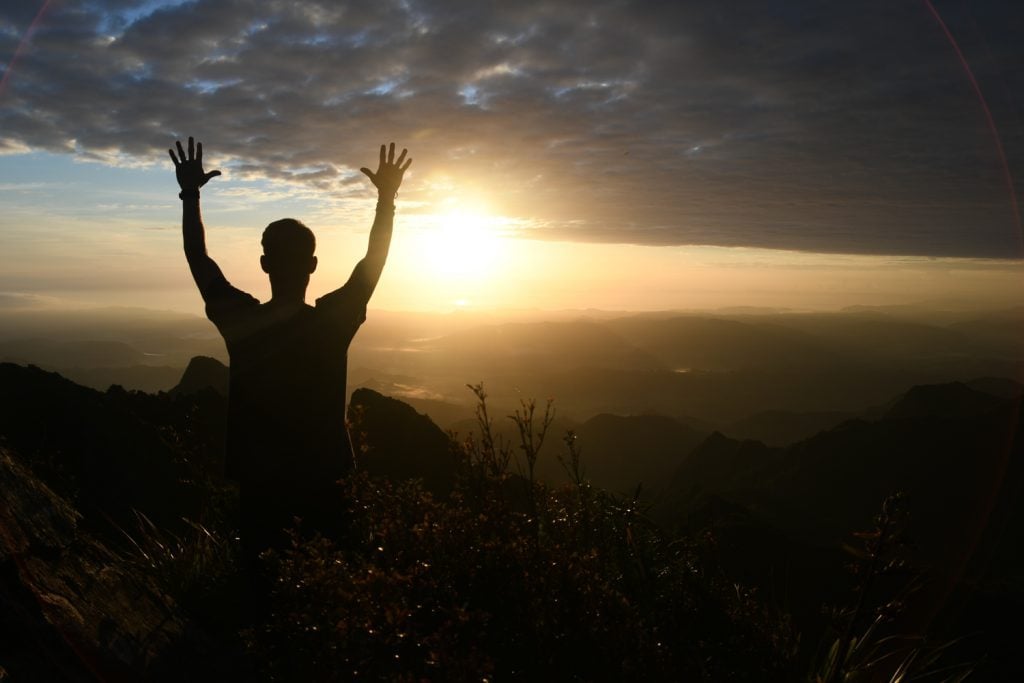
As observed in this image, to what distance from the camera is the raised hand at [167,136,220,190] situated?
3771 mm

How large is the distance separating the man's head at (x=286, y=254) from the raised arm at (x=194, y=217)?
1.28 ft

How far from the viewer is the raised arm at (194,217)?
347cm

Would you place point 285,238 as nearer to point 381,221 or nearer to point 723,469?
point 381,221

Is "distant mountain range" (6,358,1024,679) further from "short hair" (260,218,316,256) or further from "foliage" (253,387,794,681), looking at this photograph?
"short hair" (260,218,316,256)

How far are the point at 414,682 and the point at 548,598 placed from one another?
875 millimetres

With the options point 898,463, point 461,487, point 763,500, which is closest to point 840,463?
point 898,463

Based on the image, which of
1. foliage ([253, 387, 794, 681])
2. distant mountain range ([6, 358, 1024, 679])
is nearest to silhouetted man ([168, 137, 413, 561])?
foliage ([253, 387, 794, 681])

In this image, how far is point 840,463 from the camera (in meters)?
67.2

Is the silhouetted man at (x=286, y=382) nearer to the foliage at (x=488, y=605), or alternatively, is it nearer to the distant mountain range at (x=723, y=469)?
the foliage at (x=488, y=605)

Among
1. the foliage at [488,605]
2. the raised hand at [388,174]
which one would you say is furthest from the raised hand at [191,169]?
the foliage at [488,605]

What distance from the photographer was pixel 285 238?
3.25 meters

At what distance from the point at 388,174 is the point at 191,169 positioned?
132 centimetres

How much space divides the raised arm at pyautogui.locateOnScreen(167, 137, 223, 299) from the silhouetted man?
0.07 meters

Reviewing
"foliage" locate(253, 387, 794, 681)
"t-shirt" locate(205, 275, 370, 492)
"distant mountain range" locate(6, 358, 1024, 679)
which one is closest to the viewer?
"foliage" locate(253, 387, 794, 681)
